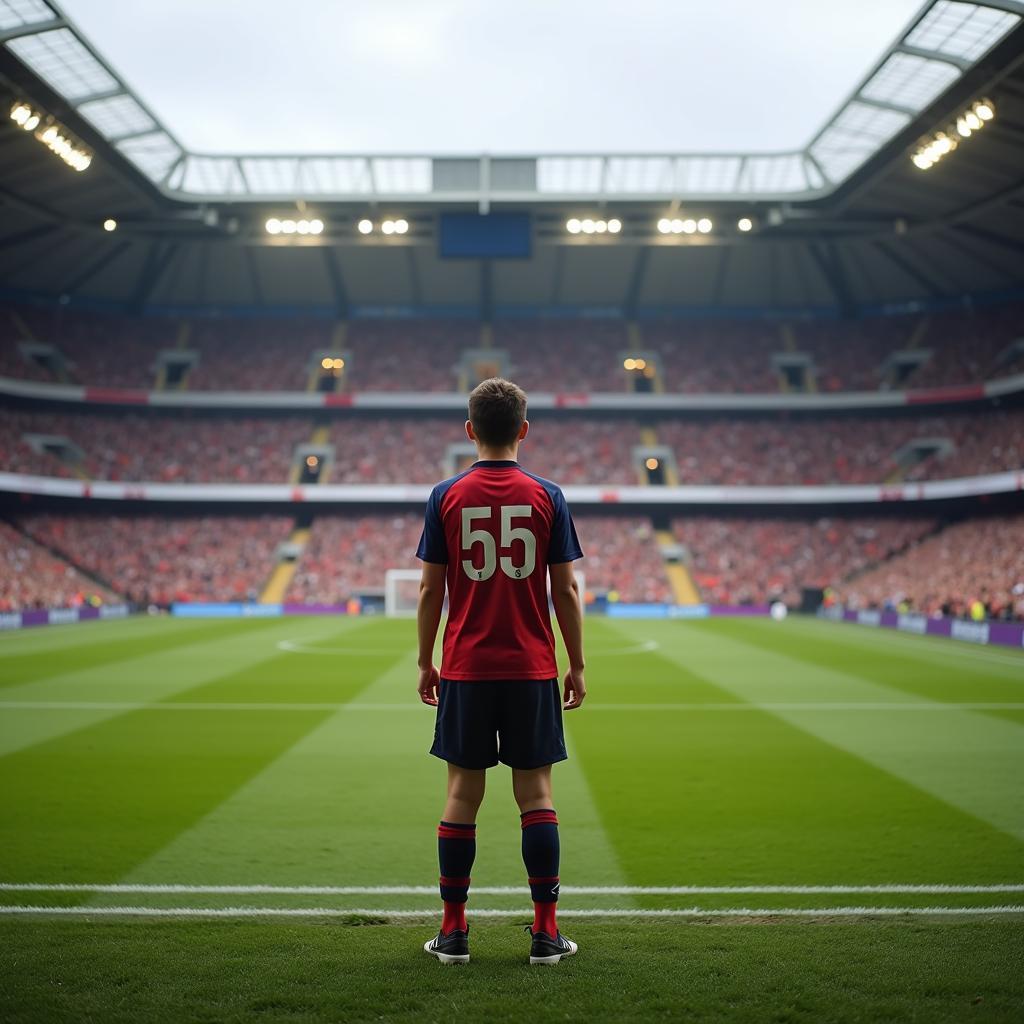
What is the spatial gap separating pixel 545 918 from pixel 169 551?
44.8 metres

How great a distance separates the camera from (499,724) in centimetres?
433

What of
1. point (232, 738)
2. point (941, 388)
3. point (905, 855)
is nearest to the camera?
point (905, 855)

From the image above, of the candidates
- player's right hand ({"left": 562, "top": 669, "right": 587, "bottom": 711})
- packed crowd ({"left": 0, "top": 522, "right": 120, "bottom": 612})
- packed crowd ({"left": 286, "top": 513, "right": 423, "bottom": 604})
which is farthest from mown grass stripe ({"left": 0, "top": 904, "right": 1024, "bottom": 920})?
packed crowd ({"left": 286, "top": 513, "right": 423, "bottom": 604})

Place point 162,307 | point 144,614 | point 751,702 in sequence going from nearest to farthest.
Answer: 1. point 751,702
2. point 144,614
3. point 162,307

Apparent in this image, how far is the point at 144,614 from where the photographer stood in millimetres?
41969

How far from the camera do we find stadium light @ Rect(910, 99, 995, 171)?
27.4 meters

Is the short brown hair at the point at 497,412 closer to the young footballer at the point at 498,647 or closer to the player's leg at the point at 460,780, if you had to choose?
the young footballer at the point at 498,647

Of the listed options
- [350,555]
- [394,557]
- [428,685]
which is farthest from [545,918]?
[350,555]

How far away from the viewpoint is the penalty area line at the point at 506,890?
5.76 meters

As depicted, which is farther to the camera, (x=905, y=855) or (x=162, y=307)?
(x=162, y=307)

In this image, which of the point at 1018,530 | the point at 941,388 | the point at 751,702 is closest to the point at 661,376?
the point at 941,388

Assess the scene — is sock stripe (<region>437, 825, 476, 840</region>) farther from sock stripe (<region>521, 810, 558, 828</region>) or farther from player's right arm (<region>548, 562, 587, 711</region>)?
player's right arm (<region>548, 562, 587, 711</region>)

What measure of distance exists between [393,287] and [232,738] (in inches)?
1714

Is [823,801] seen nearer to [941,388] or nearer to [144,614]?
[144,614]
